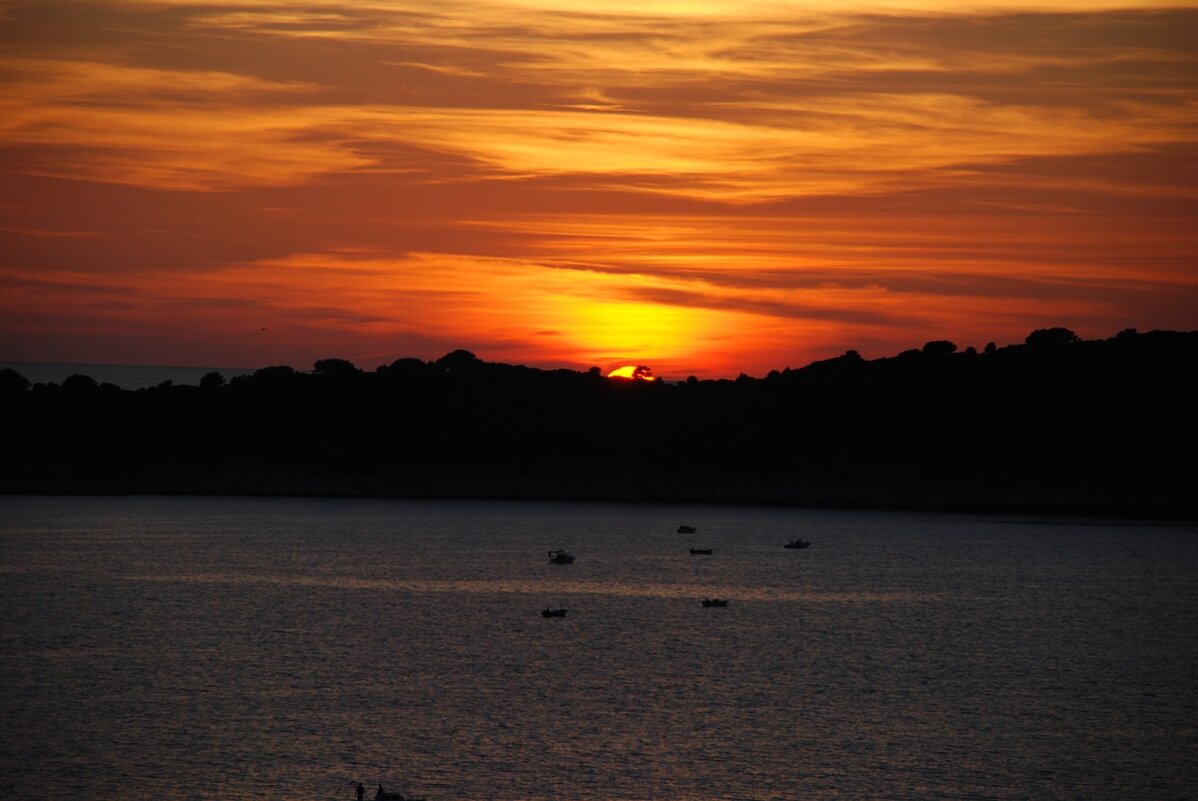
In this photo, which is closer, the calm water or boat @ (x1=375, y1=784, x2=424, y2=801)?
boat @ (x1=375, y1=784, x2=424, y2=801)

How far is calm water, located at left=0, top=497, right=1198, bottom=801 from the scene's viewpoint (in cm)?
4359

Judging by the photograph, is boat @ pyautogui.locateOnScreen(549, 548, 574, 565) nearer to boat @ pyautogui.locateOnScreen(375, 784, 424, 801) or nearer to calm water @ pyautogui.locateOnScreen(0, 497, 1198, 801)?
calm water @ pyautogui.locateOnScreen(0, 497, 1198, 801)

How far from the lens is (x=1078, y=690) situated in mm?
59000

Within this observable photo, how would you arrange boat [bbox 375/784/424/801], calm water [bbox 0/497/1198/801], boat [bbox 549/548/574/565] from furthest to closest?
boat [bbox 549/548/574/565] → calm water [bbox 0/497/1198/801] → boat [bbox 375/784/424/801]

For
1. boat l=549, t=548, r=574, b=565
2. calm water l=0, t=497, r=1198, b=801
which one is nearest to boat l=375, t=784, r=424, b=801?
calm water l=0, t=497, r=1198, b=801

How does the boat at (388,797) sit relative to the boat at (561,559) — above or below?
below

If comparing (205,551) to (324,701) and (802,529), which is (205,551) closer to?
(802,529)

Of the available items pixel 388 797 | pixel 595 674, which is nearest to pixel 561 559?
pixel 595 674

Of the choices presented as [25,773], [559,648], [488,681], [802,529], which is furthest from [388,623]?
[802,529]

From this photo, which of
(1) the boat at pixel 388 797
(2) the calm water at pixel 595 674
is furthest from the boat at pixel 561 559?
(1) the boat at pixel 388 797

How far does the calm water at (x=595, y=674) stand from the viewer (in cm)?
4359

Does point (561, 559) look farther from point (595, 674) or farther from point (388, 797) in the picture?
point (388, 797)

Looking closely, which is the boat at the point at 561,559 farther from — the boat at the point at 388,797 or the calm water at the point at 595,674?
the boat at the point at 388,797

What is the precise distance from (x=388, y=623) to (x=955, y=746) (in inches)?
1445
